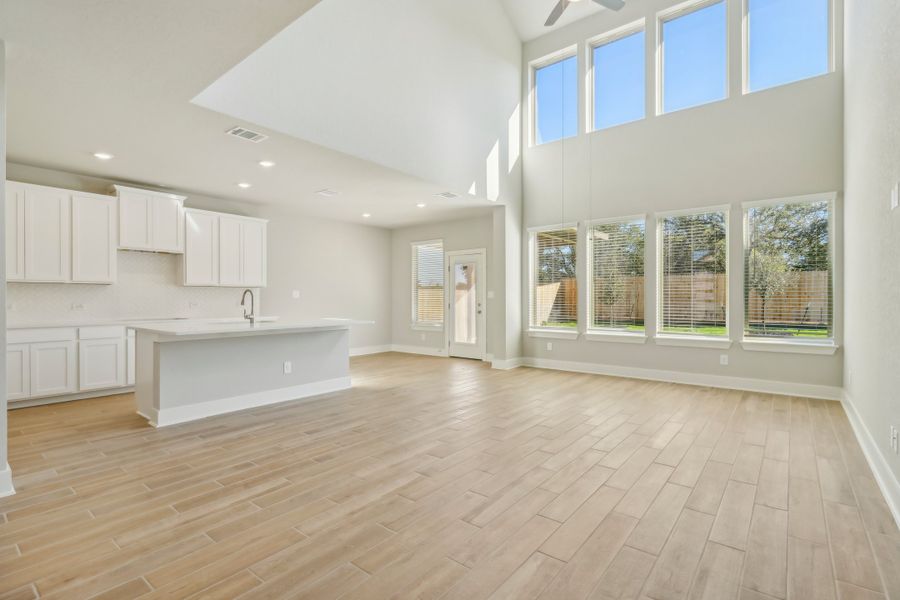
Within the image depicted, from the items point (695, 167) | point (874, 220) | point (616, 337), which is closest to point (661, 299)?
point (616, 337)

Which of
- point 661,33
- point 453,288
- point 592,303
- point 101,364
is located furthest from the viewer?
point 453,288

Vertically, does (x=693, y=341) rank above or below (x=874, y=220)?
below

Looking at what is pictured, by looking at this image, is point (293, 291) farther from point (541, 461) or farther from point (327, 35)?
point (541, 461)

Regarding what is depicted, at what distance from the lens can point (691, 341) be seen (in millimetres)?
5922

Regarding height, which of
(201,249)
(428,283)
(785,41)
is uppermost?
(785,41)

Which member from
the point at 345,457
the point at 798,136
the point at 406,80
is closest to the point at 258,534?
the point at 345,457

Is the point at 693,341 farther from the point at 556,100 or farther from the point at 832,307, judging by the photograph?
the point at 556,100

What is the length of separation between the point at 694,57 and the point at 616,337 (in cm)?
404

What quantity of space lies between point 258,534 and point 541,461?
1.88m

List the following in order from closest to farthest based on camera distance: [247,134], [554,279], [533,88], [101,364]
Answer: [247,134] < [101,364] < [554,279] < [533,88]

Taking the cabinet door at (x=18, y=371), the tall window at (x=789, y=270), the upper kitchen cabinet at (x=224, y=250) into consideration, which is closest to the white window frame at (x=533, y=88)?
the tall window at (x=789, y=270)

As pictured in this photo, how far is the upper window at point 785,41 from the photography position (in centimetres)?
525

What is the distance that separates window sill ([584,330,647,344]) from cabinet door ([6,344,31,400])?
6.95 m

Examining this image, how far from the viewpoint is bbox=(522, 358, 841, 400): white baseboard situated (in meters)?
5.11
